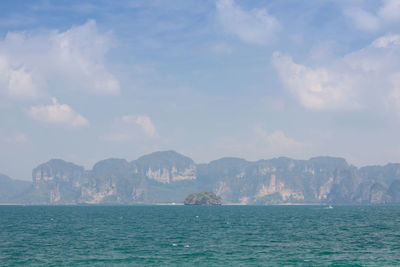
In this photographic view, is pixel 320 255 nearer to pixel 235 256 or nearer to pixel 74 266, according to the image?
pixel 235 256

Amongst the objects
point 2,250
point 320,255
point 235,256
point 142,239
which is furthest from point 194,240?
point 2,250

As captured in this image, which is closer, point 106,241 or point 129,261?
point 129,261

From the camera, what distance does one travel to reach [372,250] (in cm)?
9669

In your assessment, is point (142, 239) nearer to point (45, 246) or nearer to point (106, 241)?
point (106, 241)

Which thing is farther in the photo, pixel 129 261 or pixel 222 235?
pixel 222 235

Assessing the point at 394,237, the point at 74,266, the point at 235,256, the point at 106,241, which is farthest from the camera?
the point at 394,237

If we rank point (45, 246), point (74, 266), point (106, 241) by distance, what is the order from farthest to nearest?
point (106, 241) < point (45, 246) < point (74, 266)

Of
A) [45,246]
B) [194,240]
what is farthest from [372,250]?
[45,246]

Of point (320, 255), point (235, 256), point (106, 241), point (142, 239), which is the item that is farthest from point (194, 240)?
point (320, 255)

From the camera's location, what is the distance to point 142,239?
393ft

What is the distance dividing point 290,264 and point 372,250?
88.2ft

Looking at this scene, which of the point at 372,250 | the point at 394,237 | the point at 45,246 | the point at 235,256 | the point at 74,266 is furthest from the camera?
the point at 394,237

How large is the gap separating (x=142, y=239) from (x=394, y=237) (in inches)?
2691

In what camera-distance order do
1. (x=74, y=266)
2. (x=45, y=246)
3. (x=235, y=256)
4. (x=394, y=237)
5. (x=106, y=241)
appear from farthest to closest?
(x=394, y=237)
(x=106, y=241)
(x=45, y=246)
(x=235, y=256)
(x=74, y=266)
